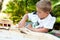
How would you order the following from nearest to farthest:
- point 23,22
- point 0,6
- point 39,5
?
point 39,5 < point 23,22 < point 0,6

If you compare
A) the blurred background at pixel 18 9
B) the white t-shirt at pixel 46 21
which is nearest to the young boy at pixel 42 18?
the white t-shirt at pixel 46 21

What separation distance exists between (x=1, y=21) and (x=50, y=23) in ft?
2.20

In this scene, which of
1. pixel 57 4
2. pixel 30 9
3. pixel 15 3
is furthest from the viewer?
pixel 15 3

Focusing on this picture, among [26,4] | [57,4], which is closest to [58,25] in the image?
[57,4]

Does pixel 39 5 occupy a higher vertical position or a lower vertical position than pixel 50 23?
higher

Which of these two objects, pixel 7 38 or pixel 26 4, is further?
pixel 26 4

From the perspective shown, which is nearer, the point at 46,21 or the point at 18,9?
the point at 46,21

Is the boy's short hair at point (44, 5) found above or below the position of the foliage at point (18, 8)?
above

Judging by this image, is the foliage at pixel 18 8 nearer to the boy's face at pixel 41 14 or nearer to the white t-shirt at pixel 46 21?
the white t-shirt at pixel 46 21

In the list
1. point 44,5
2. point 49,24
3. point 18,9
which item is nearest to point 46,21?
point 49,24

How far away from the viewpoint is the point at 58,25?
5.73 metres

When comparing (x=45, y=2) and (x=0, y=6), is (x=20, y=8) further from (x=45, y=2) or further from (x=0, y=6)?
(x=45, y=2)

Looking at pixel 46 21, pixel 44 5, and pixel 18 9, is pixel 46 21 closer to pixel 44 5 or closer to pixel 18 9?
pixel 44 5

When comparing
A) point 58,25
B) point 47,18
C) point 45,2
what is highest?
point 45,2
